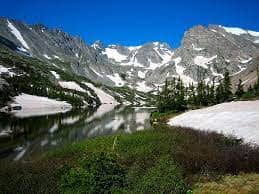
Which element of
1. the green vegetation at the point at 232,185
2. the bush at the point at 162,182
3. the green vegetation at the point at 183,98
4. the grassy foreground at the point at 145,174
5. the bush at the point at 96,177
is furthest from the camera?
the green vegetation at the point at 183,98

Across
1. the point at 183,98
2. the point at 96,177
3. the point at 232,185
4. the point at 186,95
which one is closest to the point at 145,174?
the point at 96,177

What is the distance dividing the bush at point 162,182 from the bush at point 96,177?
1276mm

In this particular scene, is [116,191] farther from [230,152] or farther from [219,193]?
[230,152]

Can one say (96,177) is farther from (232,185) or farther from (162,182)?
(232,185)

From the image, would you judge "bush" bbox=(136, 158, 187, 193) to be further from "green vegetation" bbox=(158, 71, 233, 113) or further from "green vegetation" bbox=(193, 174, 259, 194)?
"green vegetation" bbox=(158, 71, 233, 113)

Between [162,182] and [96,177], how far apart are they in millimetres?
3485

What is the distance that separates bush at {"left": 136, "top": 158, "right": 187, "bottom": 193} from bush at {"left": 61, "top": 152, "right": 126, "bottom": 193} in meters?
1.28

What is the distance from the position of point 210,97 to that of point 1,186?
12935 cm

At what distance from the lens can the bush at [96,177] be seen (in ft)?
57.3

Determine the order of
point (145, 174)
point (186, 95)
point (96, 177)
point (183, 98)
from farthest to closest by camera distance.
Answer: point (186, 95) < point (183, 98) < point (145, 174) < point (96, 177)

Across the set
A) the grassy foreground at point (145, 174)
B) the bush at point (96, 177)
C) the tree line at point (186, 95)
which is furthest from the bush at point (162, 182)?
the tree line at point (186, 95)

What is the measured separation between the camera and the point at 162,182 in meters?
17.8

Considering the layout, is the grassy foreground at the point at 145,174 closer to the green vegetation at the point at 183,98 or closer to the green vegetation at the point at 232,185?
the green vegetation at the point at 232,185

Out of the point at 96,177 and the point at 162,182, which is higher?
the point at 96,177
